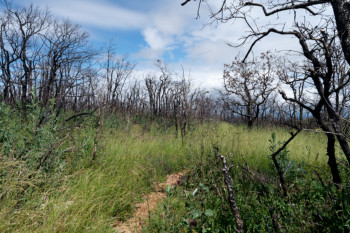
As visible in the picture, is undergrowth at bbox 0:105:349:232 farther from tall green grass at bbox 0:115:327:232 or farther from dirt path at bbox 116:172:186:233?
dirt path at bbox 116:172:186:233

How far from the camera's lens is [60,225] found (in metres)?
2.15

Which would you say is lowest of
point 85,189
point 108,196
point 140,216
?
point 140,216

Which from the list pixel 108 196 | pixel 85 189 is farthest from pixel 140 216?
pixel 85 189

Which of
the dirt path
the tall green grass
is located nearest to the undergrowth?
the tall green grass

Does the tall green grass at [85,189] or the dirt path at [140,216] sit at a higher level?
the tall green grass at [85,189]

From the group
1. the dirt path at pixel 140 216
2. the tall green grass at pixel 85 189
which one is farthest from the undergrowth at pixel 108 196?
the dirt path at pixel 140 216

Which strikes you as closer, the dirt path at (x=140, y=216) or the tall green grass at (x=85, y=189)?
the tall green grass at (x=85, y=189)

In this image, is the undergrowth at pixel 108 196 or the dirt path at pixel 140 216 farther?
the dirt path at pixel 140 216

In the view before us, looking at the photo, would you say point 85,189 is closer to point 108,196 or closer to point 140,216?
point 108,196

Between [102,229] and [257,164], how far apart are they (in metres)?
3.98

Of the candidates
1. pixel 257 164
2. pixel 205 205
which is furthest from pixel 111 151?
pixel 257 164

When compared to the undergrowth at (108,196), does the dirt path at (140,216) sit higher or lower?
lower

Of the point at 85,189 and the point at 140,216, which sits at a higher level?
the point at 85,189

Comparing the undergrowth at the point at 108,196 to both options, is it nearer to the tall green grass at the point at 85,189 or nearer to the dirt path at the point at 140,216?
the tall green grass at the point at 85,189
